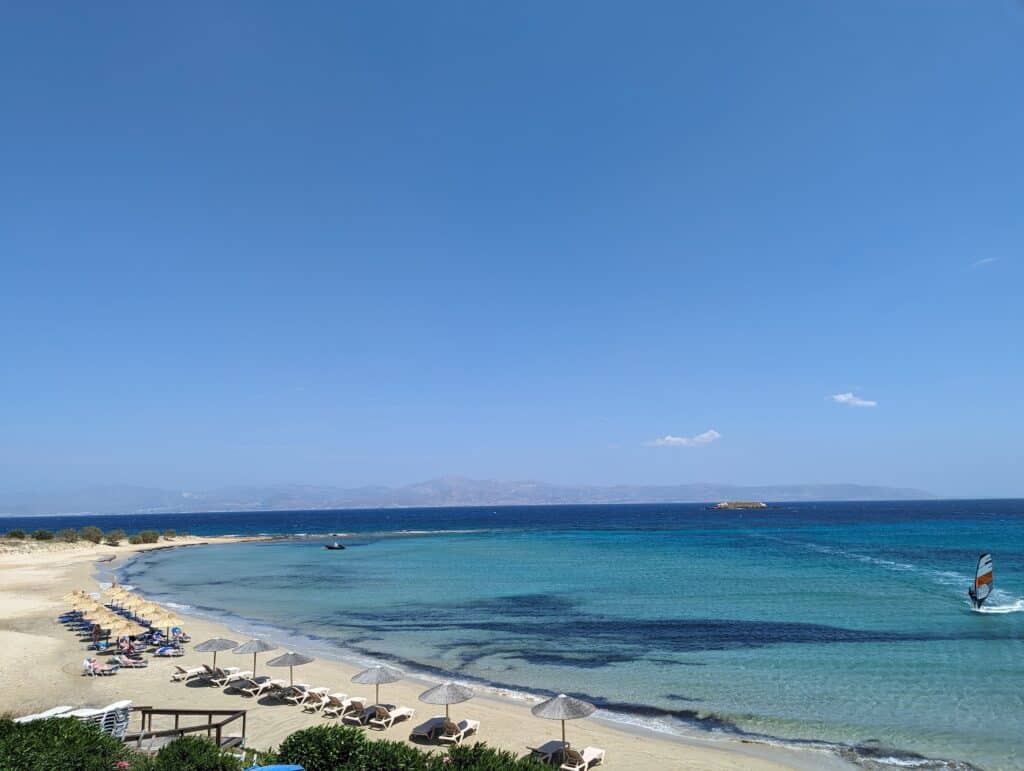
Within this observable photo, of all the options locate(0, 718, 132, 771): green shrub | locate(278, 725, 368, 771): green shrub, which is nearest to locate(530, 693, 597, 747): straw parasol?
locate(278, 725, 368, 771): green shrub

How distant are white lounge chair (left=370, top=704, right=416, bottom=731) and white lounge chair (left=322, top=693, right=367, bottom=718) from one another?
25.2 inches

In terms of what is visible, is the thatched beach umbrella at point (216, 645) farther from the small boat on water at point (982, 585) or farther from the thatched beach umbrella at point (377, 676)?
the small boat on water at point (982, 585)

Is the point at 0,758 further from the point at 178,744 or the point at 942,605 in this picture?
the point at 942,605

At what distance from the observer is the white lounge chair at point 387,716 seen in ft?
52.6

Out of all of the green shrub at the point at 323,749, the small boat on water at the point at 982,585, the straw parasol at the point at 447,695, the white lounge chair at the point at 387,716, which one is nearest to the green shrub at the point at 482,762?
the green shrub at the point at 323,749

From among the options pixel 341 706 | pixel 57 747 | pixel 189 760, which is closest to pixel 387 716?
pixel 341 706

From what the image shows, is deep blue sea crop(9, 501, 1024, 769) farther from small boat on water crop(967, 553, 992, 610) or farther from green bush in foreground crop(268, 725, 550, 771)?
green bush in foreground crop(268, 725, 550, 771)

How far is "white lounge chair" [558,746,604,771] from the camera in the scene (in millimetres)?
13266

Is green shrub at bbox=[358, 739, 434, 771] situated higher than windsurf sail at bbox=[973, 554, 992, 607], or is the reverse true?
green shrub at bbox=[358, 739, 434, 771]

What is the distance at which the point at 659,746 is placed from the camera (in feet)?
48.5

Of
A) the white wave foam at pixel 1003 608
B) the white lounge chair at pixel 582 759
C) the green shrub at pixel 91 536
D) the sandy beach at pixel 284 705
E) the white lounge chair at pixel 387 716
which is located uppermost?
the white lounge chair at pixel 582 759

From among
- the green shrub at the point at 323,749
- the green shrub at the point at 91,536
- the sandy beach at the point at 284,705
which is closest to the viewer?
the green shrub at the point at 323,749

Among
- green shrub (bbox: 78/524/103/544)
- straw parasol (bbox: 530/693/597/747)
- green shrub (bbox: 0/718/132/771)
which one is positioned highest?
green shrub (bbox: 0/718/132/771)

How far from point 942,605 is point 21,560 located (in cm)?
7719
